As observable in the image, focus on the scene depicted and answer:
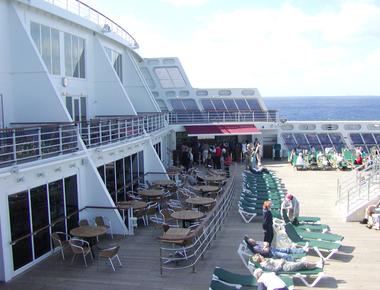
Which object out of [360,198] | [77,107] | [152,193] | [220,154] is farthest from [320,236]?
[220,154]

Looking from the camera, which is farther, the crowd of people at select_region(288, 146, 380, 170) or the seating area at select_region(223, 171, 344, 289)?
the crowd of people at select_region(288, 146, 380, 170)

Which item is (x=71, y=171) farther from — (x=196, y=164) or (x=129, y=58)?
(x=196, y=164)

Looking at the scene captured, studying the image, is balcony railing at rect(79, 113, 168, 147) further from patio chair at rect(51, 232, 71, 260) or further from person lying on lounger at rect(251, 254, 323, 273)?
person lying on lounger at rect(251, 254, 323, 273)

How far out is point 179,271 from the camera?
31.0 feet

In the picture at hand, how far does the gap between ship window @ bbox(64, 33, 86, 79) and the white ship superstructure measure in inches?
1.4

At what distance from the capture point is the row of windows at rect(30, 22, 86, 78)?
530 inches

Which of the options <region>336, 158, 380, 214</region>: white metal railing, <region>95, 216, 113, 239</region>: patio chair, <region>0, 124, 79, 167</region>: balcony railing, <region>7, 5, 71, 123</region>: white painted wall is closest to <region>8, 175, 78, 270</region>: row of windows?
<region>95, 216, 113, 239</region>: patio chair

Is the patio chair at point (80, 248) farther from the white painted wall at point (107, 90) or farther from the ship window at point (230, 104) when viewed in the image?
the ship window at point (230, 104)

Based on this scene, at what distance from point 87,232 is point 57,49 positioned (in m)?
7.13

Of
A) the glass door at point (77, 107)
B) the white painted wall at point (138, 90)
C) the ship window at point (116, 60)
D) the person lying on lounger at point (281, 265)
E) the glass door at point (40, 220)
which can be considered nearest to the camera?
the person lying on lounger at point (281, 265)

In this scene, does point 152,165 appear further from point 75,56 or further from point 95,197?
point 95,197

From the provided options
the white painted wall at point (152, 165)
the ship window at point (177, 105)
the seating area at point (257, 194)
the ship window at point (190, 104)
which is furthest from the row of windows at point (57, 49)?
the ship window at point (190, 104)

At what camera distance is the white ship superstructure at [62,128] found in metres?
9.59

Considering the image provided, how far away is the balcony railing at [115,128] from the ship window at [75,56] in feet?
6.97
